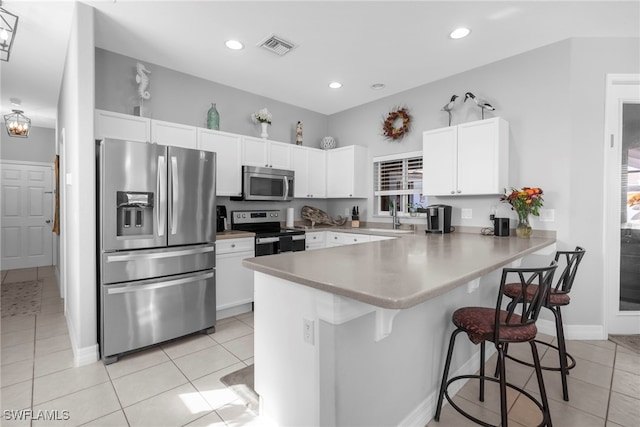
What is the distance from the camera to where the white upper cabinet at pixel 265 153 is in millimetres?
3875

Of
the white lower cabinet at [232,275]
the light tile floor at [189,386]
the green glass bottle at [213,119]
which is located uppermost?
the green glass bottle at [213,119]

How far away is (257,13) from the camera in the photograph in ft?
8.27

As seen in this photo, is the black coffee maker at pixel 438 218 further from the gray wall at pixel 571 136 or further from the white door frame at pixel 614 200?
the white door frame at pixel 614 200

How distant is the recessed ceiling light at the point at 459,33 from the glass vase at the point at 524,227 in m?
1.73

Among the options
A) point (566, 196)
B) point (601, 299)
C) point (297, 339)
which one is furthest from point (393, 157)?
point (297, 339)

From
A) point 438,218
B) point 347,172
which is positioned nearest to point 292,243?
point 347,172

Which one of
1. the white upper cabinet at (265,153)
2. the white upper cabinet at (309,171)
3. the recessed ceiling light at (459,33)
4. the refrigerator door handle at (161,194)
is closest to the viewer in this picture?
the refrigerator door handle at (161,194)

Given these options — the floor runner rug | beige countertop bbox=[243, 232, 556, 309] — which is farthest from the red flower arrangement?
the floor runner rug

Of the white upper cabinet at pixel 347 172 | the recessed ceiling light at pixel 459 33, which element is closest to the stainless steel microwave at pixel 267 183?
the white upper cabinet at pixel 347 172

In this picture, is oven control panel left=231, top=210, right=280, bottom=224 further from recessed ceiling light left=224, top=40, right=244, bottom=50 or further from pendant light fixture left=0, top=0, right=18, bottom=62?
pendant light fixture left=0, top=0, right=18, bottom=62

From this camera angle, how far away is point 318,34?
111 inches

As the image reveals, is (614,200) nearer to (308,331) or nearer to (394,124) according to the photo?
(394,124)

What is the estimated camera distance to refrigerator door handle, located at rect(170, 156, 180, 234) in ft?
8.80

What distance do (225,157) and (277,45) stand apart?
1363 millimetres
